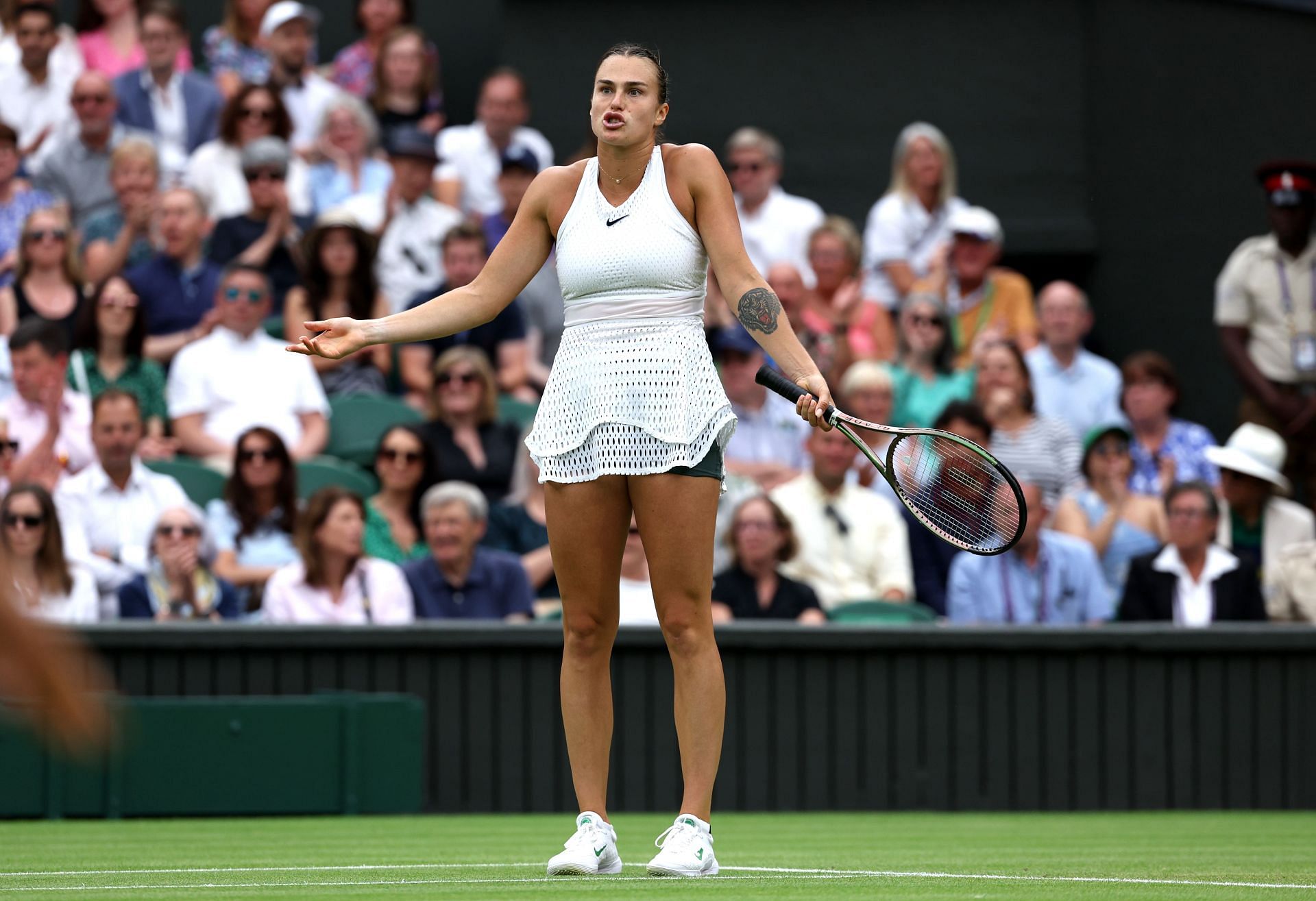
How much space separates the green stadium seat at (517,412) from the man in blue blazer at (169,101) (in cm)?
278

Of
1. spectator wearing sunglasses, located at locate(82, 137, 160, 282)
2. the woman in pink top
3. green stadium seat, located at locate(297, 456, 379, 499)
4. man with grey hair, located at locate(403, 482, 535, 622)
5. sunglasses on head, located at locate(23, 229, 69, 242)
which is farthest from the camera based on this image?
the woman in pink top

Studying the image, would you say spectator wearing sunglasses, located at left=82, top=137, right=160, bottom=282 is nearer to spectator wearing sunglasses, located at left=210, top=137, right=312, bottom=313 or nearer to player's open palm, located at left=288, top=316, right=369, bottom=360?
spectator wearing sunglasses, located at left=210, top=137, right=312, bottom=313

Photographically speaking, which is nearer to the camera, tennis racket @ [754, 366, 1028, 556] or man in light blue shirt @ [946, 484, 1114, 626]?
tennis racket @ [754, 366, 1028, 556]

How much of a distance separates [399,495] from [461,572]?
713 millimetres

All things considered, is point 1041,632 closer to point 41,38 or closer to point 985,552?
point 985,552

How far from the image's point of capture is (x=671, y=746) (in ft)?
29.8

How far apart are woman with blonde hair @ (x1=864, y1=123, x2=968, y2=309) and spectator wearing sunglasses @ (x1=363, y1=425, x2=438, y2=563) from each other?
3.46m

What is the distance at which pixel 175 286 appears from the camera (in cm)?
1109

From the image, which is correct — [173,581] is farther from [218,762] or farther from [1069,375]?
[1069,375]

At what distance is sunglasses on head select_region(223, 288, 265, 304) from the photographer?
10531 mm

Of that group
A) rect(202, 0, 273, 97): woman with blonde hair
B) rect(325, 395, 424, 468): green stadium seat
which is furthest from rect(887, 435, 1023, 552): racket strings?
rect(202, 0, 273, 97): woman with blonde hair

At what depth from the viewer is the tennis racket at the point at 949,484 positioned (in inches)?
199

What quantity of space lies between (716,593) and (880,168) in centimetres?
577

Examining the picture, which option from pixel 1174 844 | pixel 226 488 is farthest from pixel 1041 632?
pixel 226 488
